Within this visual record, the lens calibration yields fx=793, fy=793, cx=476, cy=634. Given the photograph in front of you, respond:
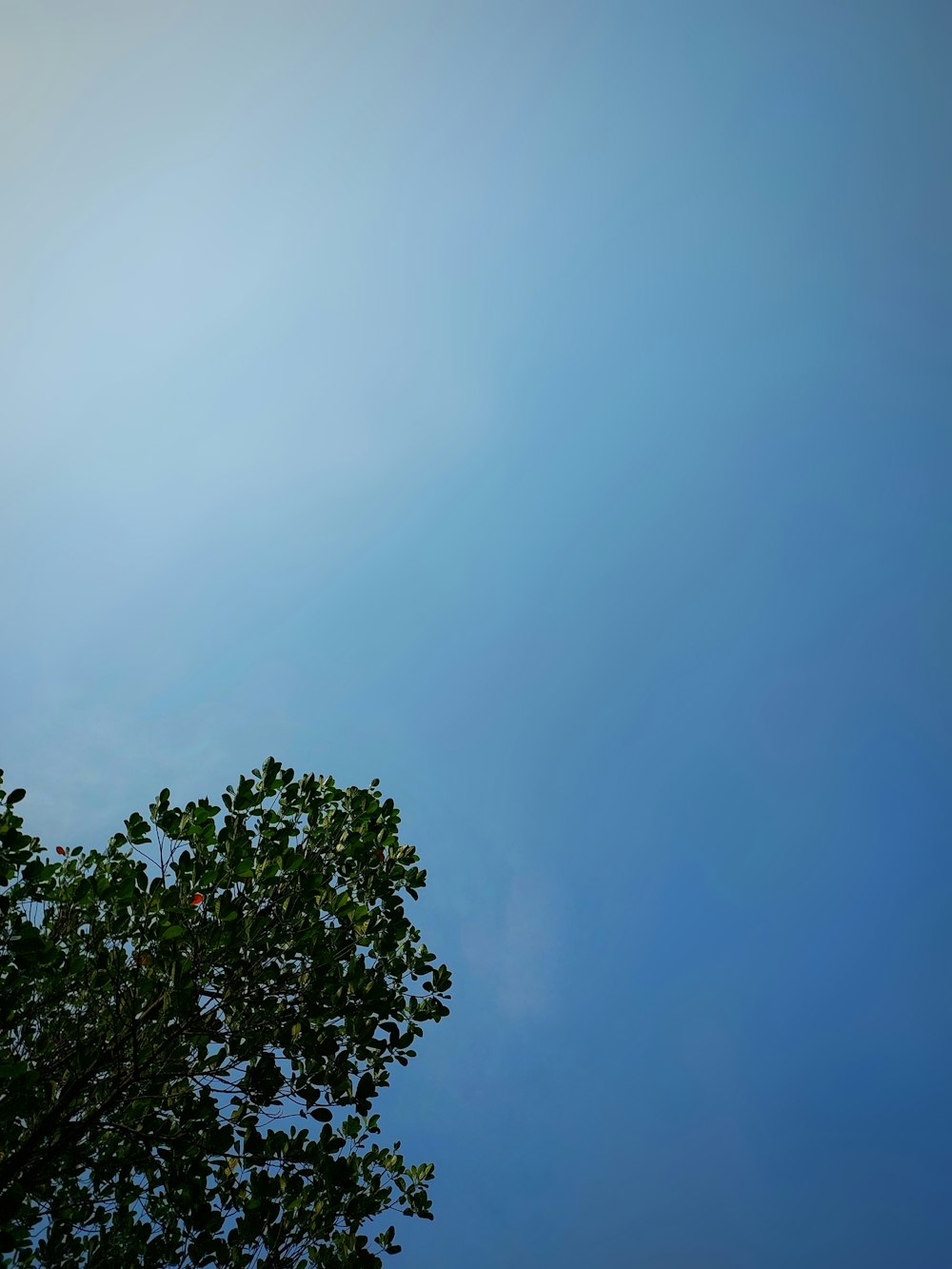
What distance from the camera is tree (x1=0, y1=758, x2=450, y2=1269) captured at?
631 centimetres

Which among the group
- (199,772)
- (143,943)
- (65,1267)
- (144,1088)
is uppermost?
(199,772)

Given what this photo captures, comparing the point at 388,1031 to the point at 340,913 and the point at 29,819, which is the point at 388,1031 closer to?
the point at 340,913

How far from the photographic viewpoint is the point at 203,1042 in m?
6.57

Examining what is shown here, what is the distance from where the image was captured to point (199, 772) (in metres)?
38.3

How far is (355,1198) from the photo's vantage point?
7.20 m

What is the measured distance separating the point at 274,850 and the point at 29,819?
110 ft

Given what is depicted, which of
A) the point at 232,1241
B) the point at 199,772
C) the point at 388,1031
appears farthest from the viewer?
the point at 199,772

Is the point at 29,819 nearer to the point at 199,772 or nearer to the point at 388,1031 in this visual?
the point at 199,772

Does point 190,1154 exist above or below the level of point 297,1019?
below

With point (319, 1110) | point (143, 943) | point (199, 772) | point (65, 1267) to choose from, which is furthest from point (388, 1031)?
point (199, 772)

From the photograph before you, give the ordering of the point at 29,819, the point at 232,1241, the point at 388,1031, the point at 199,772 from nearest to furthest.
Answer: the point at 232,1241 < the point at 388,1031 < the point at 29,819 < the point at 199,772

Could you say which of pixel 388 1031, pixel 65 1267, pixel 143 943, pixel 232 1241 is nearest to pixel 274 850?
pixel 143 943

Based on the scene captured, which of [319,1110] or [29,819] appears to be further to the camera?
[29,819]

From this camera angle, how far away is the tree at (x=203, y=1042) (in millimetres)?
6309
